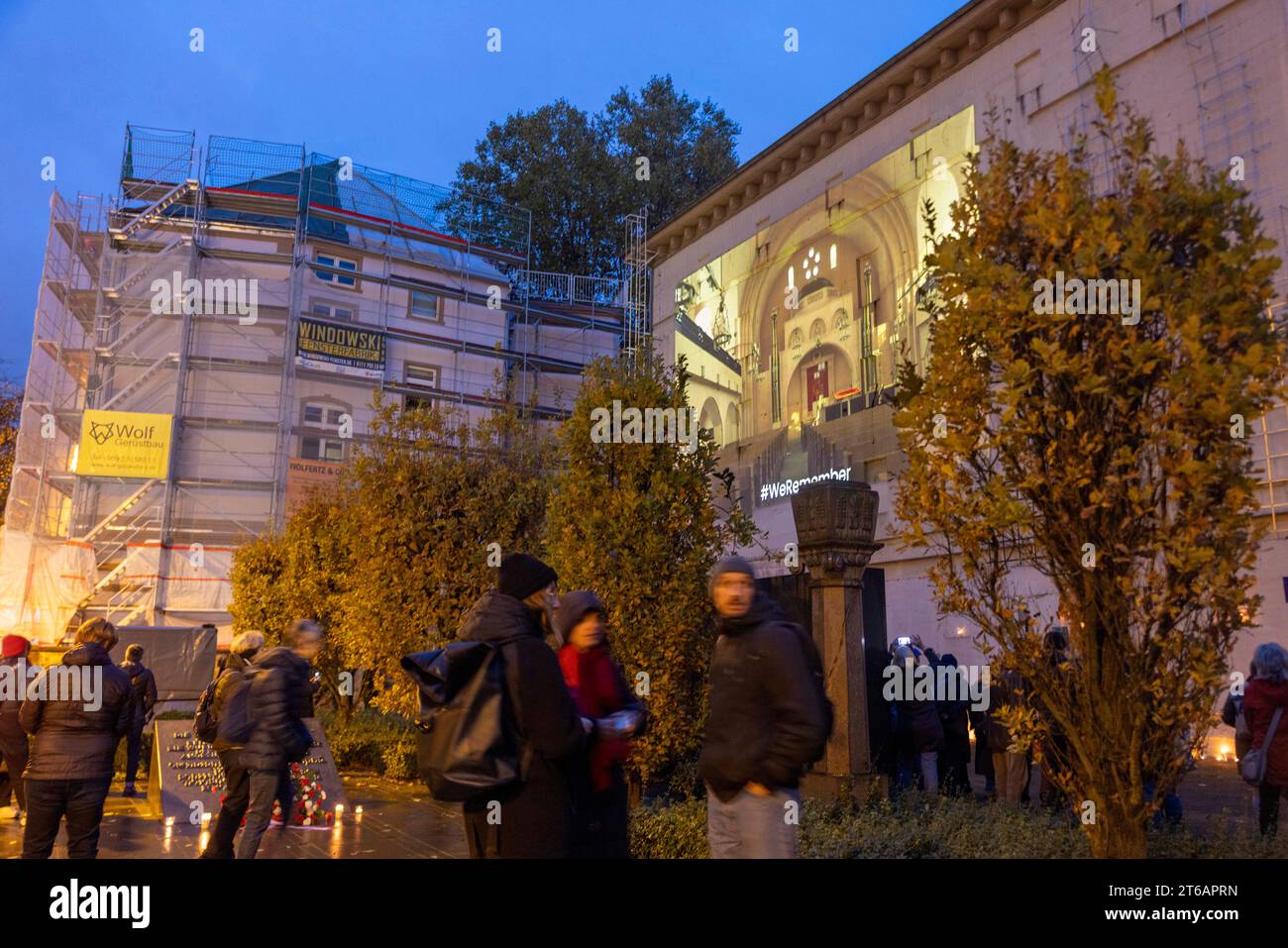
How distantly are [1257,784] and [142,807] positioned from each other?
12159 millimetres

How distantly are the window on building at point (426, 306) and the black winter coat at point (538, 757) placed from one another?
33.0 metres

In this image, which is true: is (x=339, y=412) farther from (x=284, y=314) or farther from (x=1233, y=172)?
(x=1233, y=172)

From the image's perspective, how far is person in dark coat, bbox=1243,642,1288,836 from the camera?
293 inches

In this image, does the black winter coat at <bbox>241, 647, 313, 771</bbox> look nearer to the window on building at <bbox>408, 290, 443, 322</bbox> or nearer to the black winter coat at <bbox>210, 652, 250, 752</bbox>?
the black winter coat at <bbox>210, 652, 250, 752</bbox>

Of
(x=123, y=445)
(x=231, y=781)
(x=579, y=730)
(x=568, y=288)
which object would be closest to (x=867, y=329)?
(x=231, y=781)

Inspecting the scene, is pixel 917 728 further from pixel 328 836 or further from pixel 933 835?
pixel 328 836

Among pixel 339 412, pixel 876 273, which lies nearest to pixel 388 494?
pixel 876 273

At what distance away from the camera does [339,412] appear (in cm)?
3203

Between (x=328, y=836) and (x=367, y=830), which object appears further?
(x=367, y=830)

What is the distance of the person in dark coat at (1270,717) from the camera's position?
743cm

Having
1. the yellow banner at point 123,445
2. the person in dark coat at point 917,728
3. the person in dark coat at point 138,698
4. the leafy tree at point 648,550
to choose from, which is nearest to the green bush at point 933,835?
the leafy tree at point 648,550

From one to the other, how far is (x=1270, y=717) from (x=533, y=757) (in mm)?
6795

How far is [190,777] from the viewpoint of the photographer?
33.8 ft

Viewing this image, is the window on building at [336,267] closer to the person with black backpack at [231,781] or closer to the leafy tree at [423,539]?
the leafy tree at [423,539]
